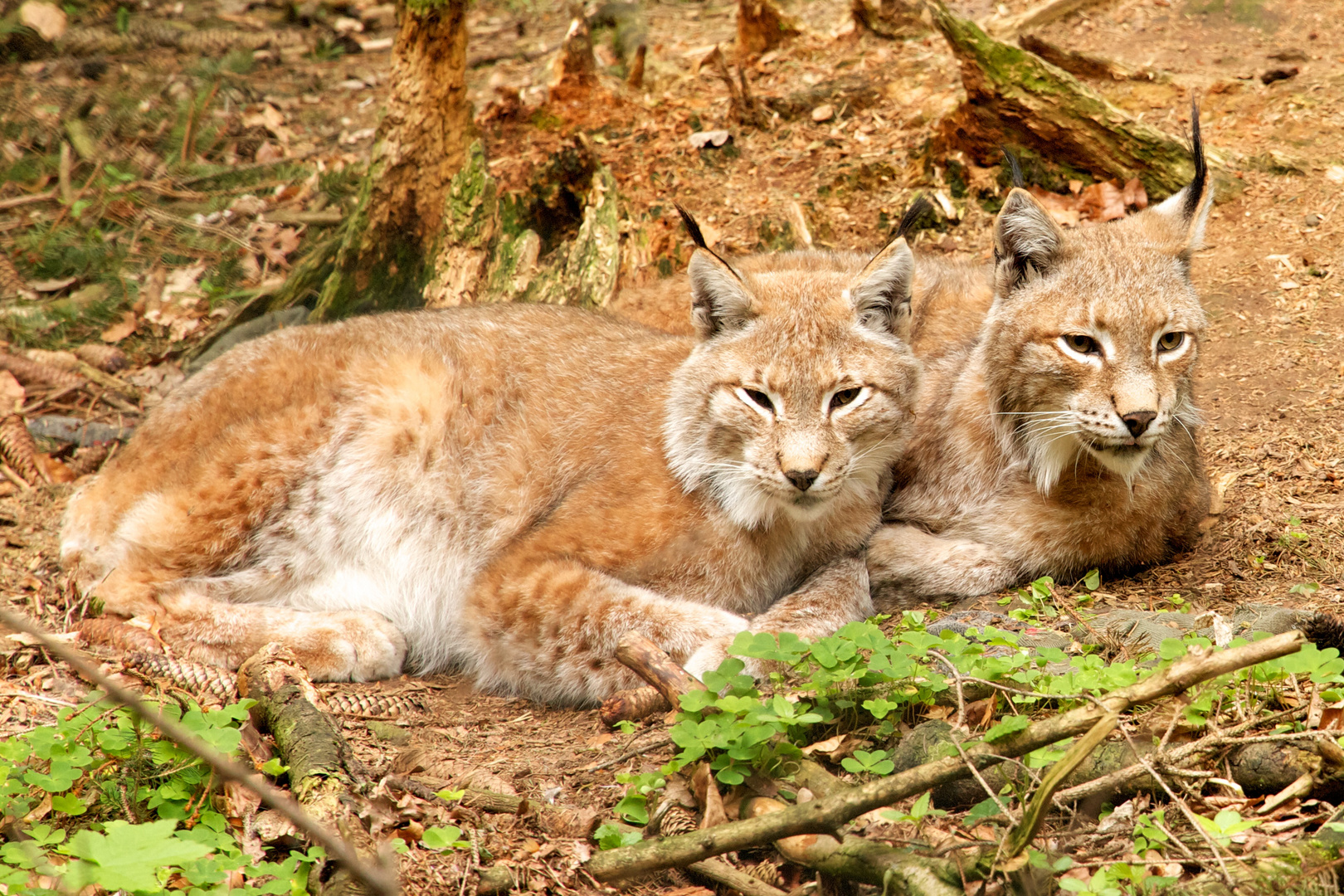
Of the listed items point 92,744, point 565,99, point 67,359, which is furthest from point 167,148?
point 92,744

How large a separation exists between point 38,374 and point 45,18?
20.1ft

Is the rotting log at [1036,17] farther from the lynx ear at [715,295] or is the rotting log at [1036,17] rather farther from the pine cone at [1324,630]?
the pine cone at [1324,630]

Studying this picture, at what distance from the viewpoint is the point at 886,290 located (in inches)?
161

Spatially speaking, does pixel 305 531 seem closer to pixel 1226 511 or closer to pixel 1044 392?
pixel 1044 392

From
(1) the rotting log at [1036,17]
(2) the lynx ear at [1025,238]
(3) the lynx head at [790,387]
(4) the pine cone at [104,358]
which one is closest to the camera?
(3) the lynx head at [790,387]

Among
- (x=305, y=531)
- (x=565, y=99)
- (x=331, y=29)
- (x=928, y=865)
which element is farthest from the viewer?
(x=331, y=29)

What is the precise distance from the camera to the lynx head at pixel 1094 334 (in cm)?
384

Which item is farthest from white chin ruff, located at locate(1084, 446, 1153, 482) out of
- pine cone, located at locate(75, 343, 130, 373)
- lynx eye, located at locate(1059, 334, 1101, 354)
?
pine cone, located at locate(75, 343, 130, 373)

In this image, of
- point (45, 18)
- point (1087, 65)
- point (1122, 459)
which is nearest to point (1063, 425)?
point (1122, 459)

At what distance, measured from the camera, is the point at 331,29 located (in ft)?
37.8

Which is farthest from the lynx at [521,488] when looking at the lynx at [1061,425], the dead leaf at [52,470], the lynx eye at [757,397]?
the dead leaf at [52,470]

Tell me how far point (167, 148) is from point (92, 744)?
7454mm

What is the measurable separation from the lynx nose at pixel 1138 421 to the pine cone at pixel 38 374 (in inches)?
231

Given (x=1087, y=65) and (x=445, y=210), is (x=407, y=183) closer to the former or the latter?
(x=445, y=210)
